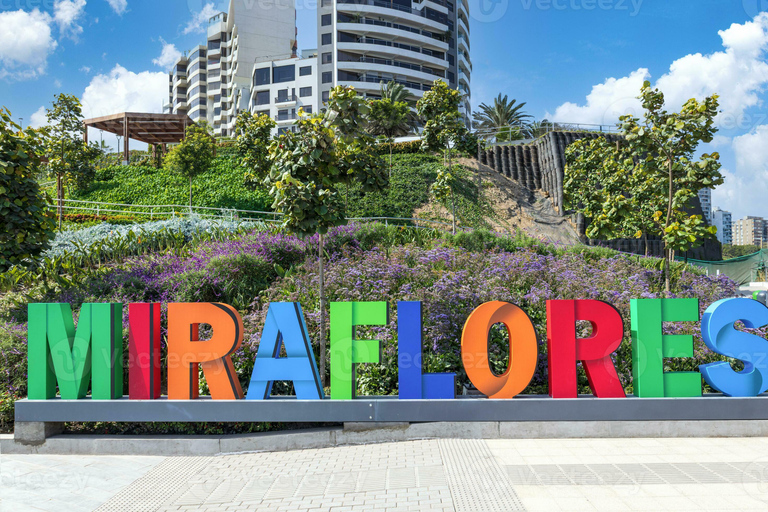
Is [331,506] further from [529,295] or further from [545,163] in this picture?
[545,163]

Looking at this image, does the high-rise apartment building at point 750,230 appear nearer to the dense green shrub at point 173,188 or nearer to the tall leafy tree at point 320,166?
the dense green shrub at point 173,188

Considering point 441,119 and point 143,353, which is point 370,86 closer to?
point 441,119

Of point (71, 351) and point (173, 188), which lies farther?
point (173, 188)

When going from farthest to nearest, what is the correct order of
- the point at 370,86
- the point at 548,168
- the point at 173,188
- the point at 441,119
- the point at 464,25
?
the point at 464,25, the point at 370,86, the point at 548,168, the point at 173,188, the point at 441,119

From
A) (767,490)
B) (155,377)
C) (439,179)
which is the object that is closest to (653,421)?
(767,490)

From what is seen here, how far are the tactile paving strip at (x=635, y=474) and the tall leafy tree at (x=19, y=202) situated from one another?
8.66 metres

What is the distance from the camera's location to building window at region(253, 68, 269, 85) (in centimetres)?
5712

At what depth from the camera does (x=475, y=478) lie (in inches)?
183

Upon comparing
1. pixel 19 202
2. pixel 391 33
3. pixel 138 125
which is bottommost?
pixel 19 202

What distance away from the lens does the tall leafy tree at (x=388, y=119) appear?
3772 cm

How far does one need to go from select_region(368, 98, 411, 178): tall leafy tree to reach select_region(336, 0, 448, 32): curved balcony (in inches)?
871

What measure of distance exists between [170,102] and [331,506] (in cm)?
10122

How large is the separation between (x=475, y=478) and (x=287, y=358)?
2629mm

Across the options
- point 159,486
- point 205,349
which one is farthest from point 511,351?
point 159,486
